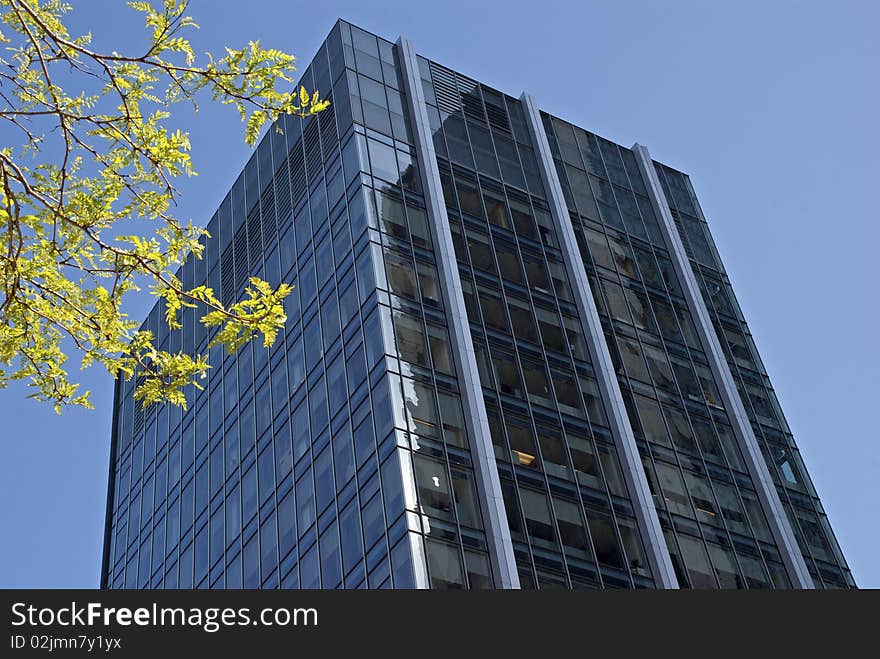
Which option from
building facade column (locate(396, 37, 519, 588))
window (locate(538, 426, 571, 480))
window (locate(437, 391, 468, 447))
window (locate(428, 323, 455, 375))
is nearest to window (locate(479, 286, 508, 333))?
building facade column (locate(396, 37, 519, 588))

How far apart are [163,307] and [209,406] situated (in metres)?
13.2

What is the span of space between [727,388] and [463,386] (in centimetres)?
1590

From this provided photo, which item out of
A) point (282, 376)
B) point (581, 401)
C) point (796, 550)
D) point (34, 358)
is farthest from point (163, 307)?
point (34, 358)

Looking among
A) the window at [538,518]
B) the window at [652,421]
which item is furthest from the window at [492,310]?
the window at [538,518]

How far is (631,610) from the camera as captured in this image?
9727mm

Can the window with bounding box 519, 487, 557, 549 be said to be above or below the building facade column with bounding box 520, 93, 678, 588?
below

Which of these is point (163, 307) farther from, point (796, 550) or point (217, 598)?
point (217, 598)

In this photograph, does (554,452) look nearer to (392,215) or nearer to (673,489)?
(673,489)

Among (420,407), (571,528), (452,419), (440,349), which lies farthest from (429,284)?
(571,528)

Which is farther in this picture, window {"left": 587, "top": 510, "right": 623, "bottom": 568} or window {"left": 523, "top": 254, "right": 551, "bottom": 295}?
window {"left": 523, "top": 254, "right": 551, "bottom": 295}

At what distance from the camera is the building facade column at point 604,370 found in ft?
Result: 134

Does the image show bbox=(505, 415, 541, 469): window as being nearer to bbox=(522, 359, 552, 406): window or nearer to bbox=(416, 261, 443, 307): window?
bbox=(522, 359, 552, 406): window

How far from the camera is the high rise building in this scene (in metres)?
39.1

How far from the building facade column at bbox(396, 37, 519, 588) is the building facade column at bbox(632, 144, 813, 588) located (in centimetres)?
1372
